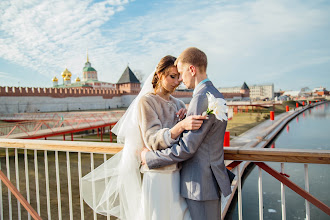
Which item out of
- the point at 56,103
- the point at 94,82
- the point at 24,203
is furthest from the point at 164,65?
the point at 94,82

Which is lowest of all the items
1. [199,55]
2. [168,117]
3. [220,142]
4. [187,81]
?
[220,142]

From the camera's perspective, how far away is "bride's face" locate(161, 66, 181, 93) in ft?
4.99

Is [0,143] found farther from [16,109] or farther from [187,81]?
[16,109]

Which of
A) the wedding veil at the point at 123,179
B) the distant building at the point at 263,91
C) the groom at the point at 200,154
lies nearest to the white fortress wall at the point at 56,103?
the wedding veil at the point at 123,179

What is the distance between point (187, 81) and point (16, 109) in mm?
29718

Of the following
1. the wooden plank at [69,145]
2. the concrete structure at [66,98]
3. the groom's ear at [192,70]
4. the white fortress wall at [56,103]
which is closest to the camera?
the groom's ear at [192,70]

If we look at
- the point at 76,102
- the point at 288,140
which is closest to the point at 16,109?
the point at 76,102

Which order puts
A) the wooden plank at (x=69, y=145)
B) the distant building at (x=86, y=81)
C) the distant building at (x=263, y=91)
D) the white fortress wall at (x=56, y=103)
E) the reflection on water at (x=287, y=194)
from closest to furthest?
1. the wooden plank at (x=69, y=145)
2. the reflection on water at (x=287, y=194)
3. the white fortress wall at (x=56, y=103)
4. the distant building at (x=86, y=81)
5. the distant building at (x=263, y=91)

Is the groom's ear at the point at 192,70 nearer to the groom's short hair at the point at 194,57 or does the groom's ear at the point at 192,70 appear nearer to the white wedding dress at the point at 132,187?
the groom's short hair at the point at 194,57

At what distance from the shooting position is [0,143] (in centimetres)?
235

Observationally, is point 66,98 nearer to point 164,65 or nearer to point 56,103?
point 56,103

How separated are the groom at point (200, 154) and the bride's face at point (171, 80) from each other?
134 millimetres

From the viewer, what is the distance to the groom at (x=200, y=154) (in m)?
1.29

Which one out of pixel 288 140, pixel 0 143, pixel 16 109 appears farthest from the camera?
pixel 16 109
